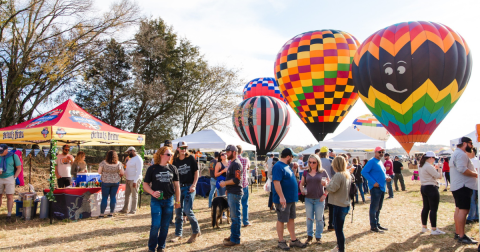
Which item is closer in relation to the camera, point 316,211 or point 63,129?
point 316,211

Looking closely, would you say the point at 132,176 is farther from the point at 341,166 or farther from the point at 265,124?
the point at 265,124

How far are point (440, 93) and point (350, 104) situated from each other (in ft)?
19.8

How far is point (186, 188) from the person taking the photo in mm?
5766

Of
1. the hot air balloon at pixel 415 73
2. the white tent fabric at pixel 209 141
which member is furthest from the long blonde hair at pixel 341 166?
the hot air balloon at pixel 415 73

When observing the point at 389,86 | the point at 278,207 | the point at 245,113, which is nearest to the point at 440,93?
the point at 389,86

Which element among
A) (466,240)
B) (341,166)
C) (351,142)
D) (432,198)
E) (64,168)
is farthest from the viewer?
(351,142)

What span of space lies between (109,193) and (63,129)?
1.87 meters

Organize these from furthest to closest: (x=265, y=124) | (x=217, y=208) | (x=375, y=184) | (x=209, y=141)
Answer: (x=265, y=124) → (x=209, y=141) → (x=217, y=208) → (x=375, y=184)

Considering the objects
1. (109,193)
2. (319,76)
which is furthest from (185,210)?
(319,76)

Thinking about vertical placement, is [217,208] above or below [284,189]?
below

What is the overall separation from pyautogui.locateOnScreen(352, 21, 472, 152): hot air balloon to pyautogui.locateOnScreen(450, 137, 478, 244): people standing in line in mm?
11646

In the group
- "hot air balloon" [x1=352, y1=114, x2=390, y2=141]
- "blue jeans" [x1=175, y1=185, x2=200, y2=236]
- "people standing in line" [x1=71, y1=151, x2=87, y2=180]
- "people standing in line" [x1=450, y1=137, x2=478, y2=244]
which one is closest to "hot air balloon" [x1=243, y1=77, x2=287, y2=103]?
"hot air balloon" [x1=352, y1=114, x2=390, y2=141]

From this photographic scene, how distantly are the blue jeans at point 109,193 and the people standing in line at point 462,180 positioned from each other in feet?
23.1

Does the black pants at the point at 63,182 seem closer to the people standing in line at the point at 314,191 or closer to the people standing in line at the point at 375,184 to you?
the people standing in line at the point at 314,191
